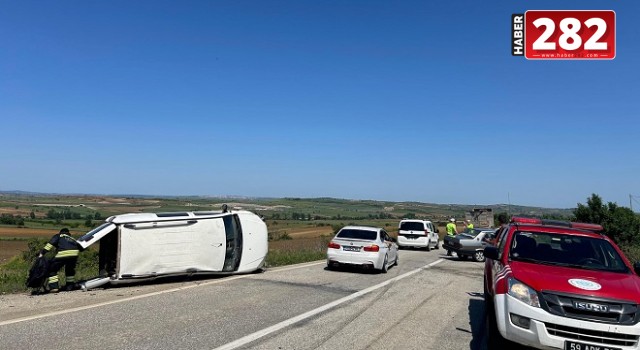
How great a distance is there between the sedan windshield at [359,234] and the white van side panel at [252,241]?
2970 mm

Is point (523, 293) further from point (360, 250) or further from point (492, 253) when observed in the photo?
point (360, 250)

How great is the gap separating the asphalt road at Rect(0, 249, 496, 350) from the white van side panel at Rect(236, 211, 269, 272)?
0.92 metres

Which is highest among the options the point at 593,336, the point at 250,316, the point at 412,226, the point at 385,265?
the point at 593,336

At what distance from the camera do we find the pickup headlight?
5602 mm

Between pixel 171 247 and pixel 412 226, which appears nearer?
pixel 171 247

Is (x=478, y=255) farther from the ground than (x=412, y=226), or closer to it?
closer to it

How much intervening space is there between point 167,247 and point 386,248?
7225mm

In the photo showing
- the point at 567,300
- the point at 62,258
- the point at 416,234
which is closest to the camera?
the point at 567,300

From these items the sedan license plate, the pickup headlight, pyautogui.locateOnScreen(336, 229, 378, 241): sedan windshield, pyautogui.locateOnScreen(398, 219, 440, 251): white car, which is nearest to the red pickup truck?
the pickup headlight

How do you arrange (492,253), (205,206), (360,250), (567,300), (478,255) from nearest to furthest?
1. (567,300)
2. (492,253)
3. (360,250)
4. (205,206)
5. (478,255)

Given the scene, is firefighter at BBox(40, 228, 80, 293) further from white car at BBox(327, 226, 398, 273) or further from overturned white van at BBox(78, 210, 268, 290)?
white car at BBox(327, 226, 398, 273)

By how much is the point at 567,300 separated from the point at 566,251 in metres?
1.72

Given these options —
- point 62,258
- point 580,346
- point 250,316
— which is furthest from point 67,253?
point 580,346

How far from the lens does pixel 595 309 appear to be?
5367 millimetres
